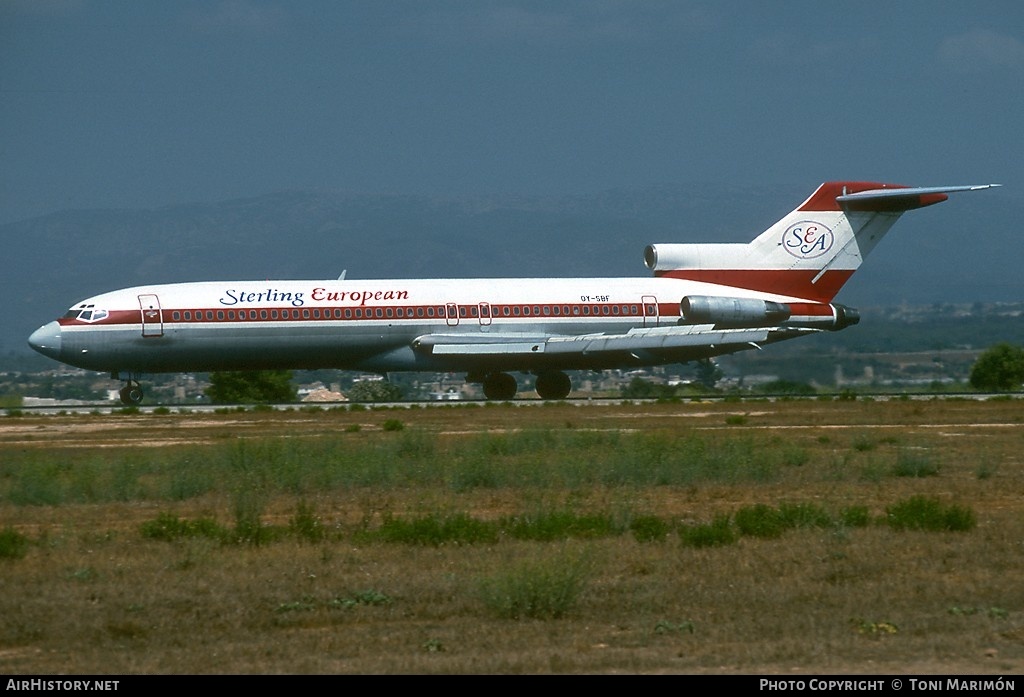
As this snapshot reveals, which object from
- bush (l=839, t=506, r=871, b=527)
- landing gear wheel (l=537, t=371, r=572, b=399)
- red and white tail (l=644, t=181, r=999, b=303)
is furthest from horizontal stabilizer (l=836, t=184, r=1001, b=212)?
bush (l=839, t=506, r=871, b=527)

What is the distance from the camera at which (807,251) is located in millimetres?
54000

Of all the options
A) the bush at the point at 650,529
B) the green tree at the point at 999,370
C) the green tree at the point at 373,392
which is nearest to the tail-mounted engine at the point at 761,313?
the green tree at the point at 999,370

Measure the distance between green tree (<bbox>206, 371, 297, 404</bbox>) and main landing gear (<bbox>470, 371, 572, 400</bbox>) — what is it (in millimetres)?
15998

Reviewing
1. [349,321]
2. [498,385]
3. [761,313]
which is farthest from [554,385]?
[349,321]

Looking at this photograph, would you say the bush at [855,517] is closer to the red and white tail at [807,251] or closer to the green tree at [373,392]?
the red and white tail at [807,251]

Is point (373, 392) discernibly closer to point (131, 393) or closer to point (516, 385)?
point (516, 385)

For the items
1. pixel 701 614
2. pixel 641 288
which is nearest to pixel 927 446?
pixel 701 614

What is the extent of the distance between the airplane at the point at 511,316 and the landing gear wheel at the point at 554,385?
0.05 m

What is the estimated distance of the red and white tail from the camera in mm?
53812

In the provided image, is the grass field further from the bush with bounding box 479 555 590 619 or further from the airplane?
the airplane
